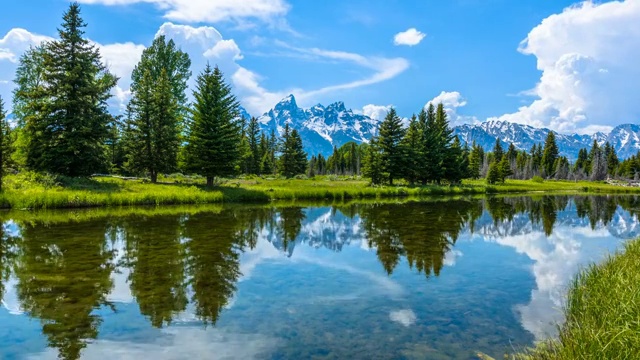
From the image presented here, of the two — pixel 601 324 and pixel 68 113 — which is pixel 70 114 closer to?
pixel 68 113

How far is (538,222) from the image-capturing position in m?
25.1

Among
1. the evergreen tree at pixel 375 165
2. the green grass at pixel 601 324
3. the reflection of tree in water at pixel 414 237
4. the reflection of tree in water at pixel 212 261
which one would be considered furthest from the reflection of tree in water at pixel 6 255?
the evergreen tree at pixel 375 165

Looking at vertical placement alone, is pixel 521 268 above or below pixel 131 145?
below

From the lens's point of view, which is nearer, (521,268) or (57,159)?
(521,268)

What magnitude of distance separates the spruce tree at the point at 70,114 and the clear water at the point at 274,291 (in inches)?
517

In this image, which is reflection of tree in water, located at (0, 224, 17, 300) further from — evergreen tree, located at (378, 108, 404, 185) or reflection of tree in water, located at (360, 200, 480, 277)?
evergreen tree, located at (378, 108, 404, 185)

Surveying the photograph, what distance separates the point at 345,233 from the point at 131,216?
12686 mm

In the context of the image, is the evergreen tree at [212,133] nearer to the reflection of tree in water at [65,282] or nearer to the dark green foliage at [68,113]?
the dark green foliage at [68,113]

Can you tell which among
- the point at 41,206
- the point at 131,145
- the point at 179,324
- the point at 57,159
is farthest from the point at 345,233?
the point at 131,145

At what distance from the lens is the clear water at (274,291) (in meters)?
6.65

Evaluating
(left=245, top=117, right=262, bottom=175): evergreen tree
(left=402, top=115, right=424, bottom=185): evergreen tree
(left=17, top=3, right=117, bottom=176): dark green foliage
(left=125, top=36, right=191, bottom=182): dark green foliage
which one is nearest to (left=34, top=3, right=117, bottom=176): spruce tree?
(left=17, top=3, right=117, bottom=176): dark green foliage

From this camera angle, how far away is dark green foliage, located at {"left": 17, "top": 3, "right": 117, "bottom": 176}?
3047 cm

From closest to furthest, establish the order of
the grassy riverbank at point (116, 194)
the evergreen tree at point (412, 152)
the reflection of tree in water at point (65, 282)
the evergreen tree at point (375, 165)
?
1. the reflection of tree in water at point (65, 282)
2. the grassy riverbank at point (116, 194)
3. the evergreen tree at point (375, 165)
4. the evergreen tree at point (412, 152)

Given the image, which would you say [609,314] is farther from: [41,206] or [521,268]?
[41,206]
